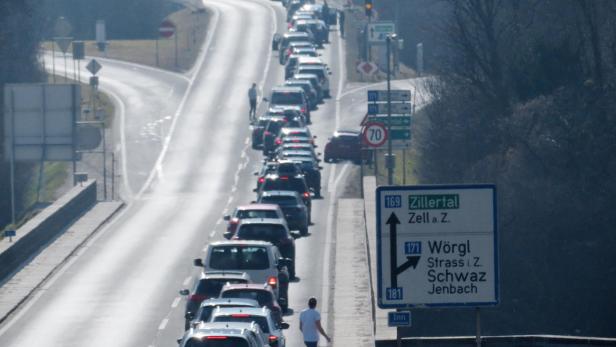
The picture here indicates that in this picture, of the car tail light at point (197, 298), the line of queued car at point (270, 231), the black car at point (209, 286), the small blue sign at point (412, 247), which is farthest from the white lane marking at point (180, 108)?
the small blue sign at point (412, 247)

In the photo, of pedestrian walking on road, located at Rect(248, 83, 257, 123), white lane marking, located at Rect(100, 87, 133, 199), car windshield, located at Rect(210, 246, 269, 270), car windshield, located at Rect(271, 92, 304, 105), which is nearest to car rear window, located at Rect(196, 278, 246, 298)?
car windshield, located at Rect(210, 246, 269, 270)

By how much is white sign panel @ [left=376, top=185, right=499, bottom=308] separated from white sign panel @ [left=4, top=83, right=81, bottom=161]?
33252 millimetres

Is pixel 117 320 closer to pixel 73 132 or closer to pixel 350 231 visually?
pixel 350 231

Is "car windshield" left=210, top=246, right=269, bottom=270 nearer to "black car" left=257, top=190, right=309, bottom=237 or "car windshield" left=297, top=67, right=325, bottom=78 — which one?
"black car" left=257, top=190, right=309, bottom=237

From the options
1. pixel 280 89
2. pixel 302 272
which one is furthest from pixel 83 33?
pixel 302 272

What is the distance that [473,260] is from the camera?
13430 millimetres

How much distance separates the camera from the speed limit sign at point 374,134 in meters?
41.3

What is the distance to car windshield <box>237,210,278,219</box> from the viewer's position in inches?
1522

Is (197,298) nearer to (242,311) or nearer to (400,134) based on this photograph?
(242,311)

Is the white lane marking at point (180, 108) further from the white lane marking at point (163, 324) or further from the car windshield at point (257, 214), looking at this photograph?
the white lane marking at point (163, 324)

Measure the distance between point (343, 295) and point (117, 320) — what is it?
16.7 feet

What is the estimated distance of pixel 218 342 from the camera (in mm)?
18938

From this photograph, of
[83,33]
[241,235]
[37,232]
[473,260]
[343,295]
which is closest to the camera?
[473,260]

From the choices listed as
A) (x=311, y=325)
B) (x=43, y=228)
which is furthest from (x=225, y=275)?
(x=43, y=228)
